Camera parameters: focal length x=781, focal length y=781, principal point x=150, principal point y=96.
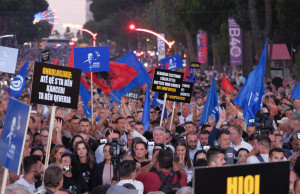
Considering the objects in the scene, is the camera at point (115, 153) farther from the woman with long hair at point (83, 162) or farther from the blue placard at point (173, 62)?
the blue placard at point (173, 62)

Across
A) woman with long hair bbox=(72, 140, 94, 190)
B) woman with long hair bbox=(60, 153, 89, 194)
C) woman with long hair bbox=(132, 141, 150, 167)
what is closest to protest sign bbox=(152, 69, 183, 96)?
woman with long hair bbox=(132, 141, 150, 167)

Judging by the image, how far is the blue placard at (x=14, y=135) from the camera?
20.9 ft

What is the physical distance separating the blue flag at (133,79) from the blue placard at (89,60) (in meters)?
1.39

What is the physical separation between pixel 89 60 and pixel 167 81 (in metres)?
1.91

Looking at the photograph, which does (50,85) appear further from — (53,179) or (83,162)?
(53,179)

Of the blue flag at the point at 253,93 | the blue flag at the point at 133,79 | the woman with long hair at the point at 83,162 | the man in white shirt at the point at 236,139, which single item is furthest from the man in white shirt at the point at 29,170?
the blue flag at the point at 133,79

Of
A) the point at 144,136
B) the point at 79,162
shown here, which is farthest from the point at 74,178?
the point at 144,136

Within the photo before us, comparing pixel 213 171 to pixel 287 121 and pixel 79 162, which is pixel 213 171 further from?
pixel 287 121

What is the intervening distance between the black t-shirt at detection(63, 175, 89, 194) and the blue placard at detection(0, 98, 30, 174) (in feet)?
5.68

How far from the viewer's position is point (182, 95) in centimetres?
1471

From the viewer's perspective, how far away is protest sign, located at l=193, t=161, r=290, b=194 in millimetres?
4691

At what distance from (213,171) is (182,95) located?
10.0 m

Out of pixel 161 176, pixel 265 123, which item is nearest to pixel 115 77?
pixel 265 123

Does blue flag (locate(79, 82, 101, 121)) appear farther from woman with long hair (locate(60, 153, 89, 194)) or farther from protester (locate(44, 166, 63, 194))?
protester (locate(44, 166, 63, 194))
